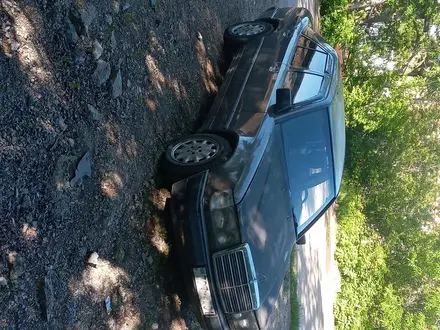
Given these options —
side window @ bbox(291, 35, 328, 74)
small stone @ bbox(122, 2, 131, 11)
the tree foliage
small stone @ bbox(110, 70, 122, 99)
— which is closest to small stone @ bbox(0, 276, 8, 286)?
small stone @ bbox(110, 70, 122, 99)

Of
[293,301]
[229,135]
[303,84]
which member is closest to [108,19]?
[229,135]

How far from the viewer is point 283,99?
5637mm

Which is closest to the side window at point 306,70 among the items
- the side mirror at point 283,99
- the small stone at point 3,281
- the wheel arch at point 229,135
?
the side mirror at point 283,99

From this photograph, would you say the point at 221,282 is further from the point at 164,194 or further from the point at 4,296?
the point at 4,296

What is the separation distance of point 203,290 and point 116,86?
2151 millimetres

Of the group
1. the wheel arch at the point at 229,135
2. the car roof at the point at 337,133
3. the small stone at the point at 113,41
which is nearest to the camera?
the small stone at the point at 113,41

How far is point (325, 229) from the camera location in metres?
14.0

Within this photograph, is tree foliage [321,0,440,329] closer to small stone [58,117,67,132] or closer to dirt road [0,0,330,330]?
dirt road [0,0,330,330]

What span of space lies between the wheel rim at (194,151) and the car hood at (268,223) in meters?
0.56

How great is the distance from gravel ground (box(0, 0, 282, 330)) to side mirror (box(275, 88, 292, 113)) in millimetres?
1157

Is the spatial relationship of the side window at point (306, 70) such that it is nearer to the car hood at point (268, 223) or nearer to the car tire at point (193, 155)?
the car hood at point (268, 223)

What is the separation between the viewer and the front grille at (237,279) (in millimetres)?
4758

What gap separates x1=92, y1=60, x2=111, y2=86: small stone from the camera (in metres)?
4.34

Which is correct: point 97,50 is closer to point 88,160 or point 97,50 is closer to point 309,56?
point 88,160
